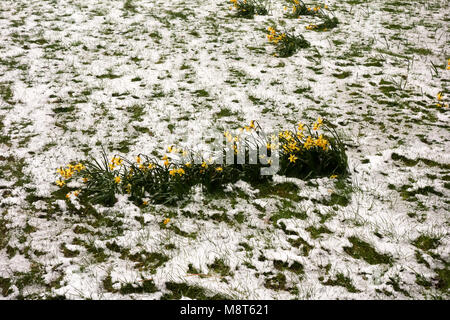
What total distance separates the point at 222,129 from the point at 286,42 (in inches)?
109

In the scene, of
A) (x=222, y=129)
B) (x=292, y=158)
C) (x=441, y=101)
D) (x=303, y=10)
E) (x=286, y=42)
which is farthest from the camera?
(x=303, y=10)

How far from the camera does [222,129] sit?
13.4 feet

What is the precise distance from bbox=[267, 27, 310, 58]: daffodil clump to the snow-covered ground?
0.15 m

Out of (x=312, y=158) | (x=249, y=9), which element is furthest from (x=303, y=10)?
(x=312, y=158)

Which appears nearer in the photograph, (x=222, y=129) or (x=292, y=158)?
(x=292, y=158)

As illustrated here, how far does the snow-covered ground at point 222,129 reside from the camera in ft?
8.17

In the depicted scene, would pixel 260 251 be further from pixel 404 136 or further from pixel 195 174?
pixel 404 136

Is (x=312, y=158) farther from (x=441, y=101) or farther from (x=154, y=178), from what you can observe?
(x=441, y=101)

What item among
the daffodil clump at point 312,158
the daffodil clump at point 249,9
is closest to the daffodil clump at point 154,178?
the daffodil clump at point 312,158

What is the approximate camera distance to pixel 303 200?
3125 mm

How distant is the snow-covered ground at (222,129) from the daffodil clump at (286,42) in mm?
147

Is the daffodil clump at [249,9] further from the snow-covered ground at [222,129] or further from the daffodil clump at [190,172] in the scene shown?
the daffodil clump at [190,172]

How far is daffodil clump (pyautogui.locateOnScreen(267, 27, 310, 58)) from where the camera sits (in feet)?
18.3
